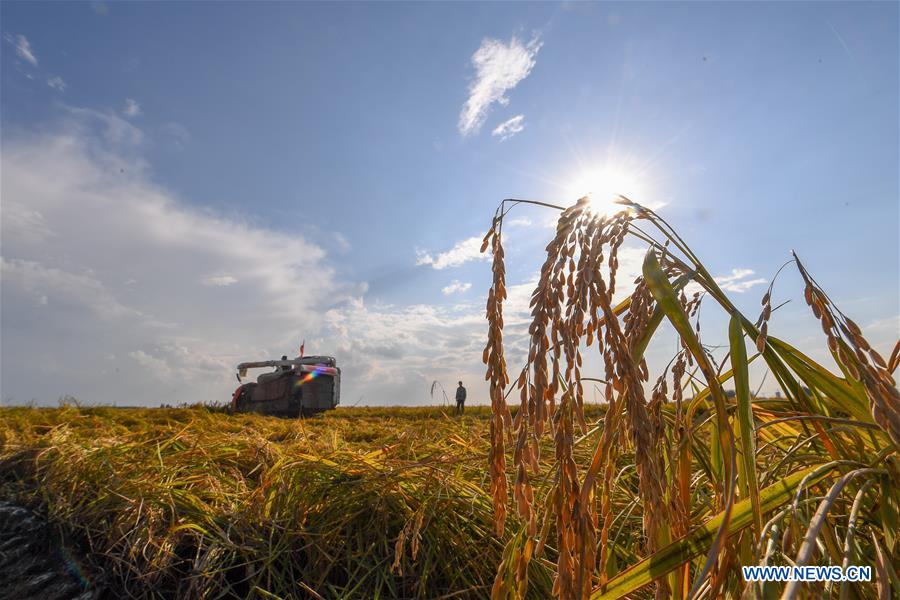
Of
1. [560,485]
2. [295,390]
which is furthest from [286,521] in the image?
[295,390]

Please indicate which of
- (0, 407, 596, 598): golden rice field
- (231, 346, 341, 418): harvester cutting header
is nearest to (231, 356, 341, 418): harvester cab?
(231, 346, 341, 418): harvester cutting header

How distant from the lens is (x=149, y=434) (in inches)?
154

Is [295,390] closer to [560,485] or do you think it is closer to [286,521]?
[286,521]

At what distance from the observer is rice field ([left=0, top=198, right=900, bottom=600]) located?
1003mm

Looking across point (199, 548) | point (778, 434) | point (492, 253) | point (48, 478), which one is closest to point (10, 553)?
point (48, 478)

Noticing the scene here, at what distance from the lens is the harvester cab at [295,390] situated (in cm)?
1848

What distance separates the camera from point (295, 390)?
18297 millimetres

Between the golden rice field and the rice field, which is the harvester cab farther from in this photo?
the golden rice field

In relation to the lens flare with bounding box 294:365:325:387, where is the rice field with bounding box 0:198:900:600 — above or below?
below

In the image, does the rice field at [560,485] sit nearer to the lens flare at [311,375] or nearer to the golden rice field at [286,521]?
the golden rice field at [286,521]

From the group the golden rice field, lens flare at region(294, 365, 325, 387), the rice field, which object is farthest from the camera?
lens flare at region(294, 365, 325, 387)

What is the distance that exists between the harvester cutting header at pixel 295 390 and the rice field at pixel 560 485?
580 inches

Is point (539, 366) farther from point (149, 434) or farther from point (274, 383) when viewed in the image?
point (274, 383)

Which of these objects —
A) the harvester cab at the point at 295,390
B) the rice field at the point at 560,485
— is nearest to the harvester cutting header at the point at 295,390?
the harvester cab at the point at 295,390
